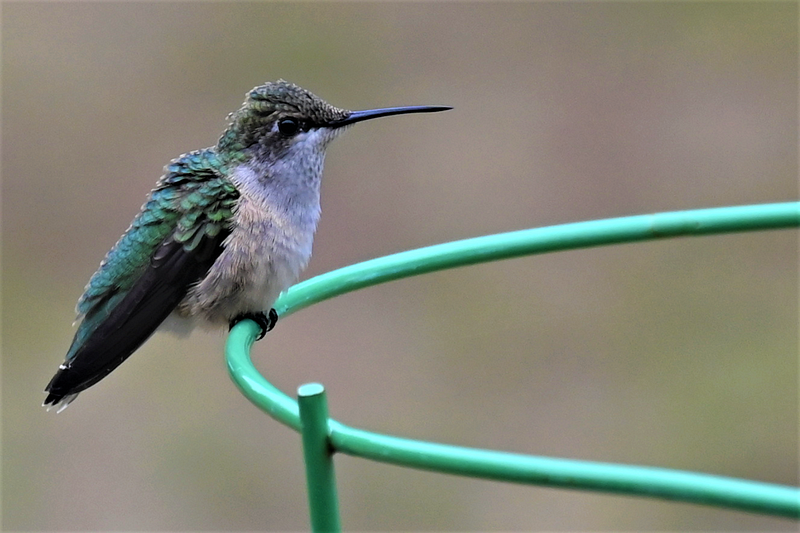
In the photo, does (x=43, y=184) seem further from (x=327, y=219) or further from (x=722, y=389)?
(x=722, y=389)

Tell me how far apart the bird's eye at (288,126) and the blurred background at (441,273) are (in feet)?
6.76

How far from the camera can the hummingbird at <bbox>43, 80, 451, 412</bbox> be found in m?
2.81

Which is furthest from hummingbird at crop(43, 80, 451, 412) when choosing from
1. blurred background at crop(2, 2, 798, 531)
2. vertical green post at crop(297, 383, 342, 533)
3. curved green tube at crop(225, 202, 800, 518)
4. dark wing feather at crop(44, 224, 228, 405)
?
blurred background at crop(2, 2, 798, 531)

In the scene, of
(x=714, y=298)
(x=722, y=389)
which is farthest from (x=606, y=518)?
(x=714, y=298)

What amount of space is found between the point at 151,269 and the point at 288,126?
0.60 m

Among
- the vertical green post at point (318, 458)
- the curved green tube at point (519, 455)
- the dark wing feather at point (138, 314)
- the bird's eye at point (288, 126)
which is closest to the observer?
the curved green tube at point (519, 455)

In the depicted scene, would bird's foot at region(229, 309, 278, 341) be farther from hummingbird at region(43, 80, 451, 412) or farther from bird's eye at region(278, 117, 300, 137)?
bird's eye at region(278, 117, 300, 137)

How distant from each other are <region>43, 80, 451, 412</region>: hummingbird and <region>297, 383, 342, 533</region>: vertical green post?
115cm

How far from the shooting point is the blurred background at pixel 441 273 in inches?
218

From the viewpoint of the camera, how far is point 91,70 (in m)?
9.34

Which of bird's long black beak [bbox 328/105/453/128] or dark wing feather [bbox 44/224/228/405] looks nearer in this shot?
dark wing feather [bbox 44/224/228/405]

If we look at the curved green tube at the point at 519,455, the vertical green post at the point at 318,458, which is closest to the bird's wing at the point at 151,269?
the curved green tube at the point at 519,455

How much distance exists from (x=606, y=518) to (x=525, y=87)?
4593 millimetres

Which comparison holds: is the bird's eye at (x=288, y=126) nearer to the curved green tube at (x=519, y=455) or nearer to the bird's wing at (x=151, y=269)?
the bird's wing at (x=151, y=269)
